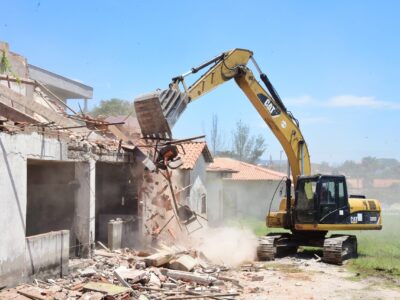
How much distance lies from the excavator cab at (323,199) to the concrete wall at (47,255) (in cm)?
736

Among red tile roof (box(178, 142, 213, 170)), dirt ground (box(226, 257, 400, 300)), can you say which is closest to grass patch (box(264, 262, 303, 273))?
dirt ground (box(226, 257, 400, 300))

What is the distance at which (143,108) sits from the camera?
34.5ft

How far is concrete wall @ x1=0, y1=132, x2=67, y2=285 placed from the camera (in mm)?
8656

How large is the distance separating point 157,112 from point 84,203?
377 cm

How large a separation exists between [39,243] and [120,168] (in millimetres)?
5626

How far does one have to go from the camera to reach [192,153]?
24766 millimetres

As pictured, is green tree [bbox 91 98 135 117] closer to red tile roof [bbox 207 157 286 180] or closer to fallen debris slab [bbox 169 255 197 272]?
red tile roof [bbox 207 157 286 180]

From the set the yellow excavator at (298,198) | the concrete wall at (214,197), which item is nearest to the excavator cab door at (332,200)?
the yellow excavator at (298,198)

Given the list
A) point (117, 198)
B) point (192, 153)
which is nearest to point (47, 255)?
point (117, 198)

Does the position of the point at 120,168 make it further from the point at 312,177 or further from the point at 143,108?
the point at 312,177

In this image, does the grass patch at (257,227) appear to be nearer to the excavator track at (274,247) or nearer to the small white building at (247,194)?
the small white building at (247,194)

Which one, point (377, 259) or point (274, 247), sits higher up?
point (274, 247)

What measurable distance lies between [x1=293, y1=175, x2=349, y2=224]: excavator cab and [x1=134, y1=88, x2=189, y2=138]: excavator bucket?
5475mm

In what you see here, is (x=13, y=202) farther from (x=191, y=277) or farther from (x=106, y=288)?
(x=191, y=277)
